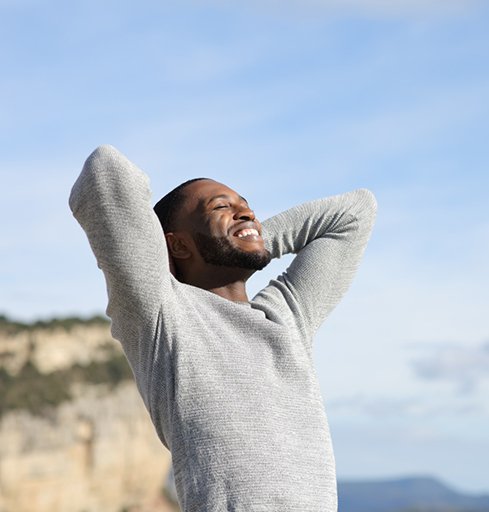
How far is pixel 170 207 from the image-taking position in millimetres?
3342

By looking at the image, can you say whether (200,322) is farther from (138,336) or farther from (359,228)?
(359,228)

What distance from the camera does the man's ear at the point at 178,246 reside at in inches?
130

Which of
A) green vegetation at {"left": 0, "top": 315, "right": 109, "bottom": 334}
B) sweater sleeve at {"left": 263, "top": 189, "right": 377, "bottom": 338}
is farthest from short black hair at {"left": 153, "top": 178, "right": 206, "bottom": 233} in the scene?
green vegetation at {"left": 0, "top": 315, "right": 109, "bottom": 334}

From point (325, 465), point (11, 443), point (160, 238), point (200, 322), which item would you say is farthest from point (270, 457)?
point (11, 443)

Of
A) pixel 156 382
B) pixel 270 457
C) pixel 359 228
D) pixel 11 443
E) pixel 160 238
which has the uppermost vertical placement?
pixel 11 443

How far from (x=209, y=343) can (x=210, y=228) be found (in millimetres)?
316

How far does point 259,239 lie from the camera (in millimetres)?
3246

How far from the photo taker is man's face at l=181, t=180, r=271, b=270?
3.21 metres

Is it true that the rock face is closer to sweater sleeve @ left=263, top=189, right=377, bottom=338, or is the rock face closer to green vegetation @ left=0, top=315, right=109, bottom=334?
green vegetation @ left=0, top=315, right=109, bottom=334

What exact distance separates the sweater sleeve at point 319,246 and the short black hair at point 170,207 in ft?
1.12

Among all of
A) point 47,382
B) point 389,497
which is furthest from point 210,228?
point 389,497

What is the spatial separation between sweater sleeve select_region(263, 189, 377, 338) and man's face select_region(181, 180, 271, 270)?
0.22 metres

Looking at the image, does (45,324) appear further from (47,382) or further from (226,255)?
(226,255)

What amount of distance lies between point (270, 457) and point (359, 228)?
2.97 ft
